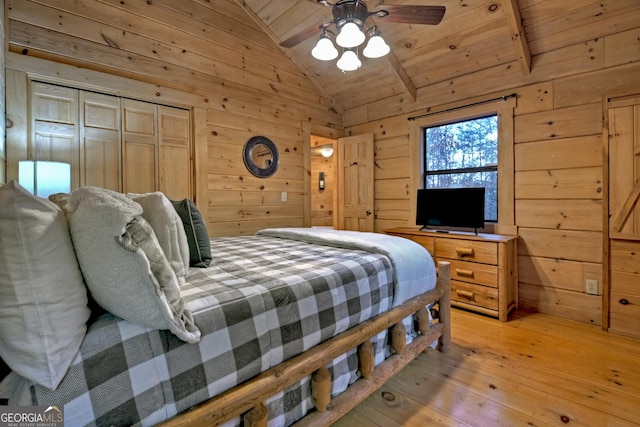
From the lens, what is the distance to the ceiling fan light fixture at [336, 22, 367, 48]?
1.86m

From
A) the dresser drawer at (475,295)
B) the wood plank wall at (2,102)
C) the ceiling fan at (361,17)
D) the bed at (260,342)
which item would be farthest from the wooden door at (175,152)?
the dresser drawer at (475,295)

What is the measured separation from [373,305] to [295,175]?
2759 millimetres

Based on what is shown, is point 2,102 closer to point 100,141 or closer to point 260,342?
point 100,141

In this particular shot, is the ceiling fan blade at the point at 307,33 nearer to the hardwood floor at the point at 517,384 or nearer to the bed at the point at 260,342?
the bed at the point at 260,342

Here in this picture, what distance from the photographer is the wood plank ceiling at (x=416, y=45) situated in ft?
8.96

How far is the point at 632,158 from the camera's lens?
7.55ft

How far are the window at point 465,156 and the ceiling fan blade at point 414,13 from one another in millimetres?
1704

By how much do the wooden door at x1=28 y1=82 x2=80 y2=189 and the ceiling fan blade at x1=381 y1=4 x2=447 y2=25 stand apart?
2.61 metres

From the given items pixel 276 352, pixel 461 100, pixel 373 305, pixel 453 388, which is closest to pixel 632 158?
pixel 461 100

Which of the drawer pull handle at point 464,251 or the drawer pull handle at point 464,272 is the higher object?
the drawer pull handle at point 464,251

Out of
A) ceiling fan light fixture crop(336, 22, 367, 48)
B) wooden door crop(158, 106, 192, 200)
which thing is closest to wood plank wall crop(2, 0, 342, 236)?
wooden door crop(158, 106, 192, 200)

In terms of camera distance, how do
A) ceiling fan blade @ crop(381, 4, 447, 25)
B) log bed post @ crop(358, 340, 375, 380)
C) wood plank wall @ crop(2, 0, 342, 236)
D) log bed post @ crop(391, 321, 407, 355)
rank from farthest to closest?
wood plank wall @ crop(2, 0, 342, 236)
ceiling fan blade @ crop(381, 4, 447, 25)
log bed post @ crop(391, 321, 407, 355)
log bed post @ crop(358, 340, 375, 380)

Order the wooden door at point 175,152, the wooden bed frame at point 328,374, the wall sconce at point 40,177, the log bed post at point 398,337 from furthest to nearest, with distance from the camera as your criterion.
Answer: the wooden door at point 175,152 < the wall sconce at point 40,177 < the log bed post at point 398,337 < the wooden bed frame at point 328,374

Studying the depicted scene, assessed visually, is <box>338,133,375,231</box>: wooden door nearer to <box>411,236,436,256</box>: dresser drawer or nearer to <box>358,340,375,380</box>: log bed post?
<box>411,236,436,256</box>: dresser drawer
